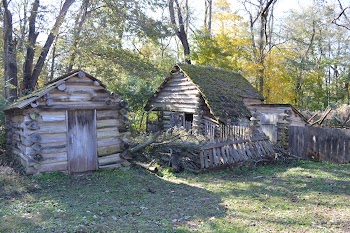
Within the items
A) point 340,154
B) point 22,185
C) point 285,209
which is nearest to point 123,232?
point 285,209

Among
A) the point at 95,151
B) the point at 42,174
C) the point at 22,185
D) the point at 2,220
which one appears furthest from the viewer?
the point at 95,151

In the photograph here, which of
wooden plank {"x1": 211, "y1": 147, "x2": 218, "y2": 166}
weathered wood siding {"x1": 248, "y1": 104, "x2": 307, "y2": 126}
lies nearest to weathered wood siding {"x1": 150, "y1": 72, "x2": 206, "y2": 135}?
weathered wood siding {"x1": 248, "y1": 104, "x2": 307, "y2": 126}

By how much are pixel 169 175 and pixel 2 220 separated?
238 inches

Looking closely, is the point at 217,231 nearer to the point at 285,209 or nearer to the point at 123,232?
the point at 123,232

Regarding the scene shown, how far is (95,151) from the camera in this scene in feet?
35.8

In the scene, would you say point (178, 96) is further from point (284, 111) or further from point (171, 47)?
point (171, 47)

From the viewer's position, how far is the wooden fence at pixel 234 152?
37.9ft

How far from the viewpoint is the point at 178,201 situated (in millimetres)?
7941

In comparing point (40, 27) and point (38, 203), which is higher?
point (40, 27)

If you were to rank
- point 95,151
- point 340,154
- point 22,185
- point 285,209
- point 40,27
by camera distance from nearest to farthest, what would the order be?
point 285,209
point 22,185
point 95,151
point 340,154
point 40,27

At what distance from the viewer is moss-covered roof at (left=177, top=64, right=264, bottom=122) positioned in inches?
632

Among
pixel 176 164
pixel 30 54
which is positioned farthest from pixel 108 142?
pixel 30 54

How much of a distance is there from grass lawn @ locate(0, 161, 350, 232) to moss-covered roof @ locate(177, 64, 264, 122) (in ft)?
16.6

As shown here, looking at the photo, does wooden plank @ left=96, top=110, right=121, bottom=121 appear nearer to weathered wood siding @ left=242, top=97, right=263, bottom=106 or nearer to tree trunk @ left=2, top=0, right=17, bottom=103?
tree trunk @ left=2, top=0, right=17, bottom=103
